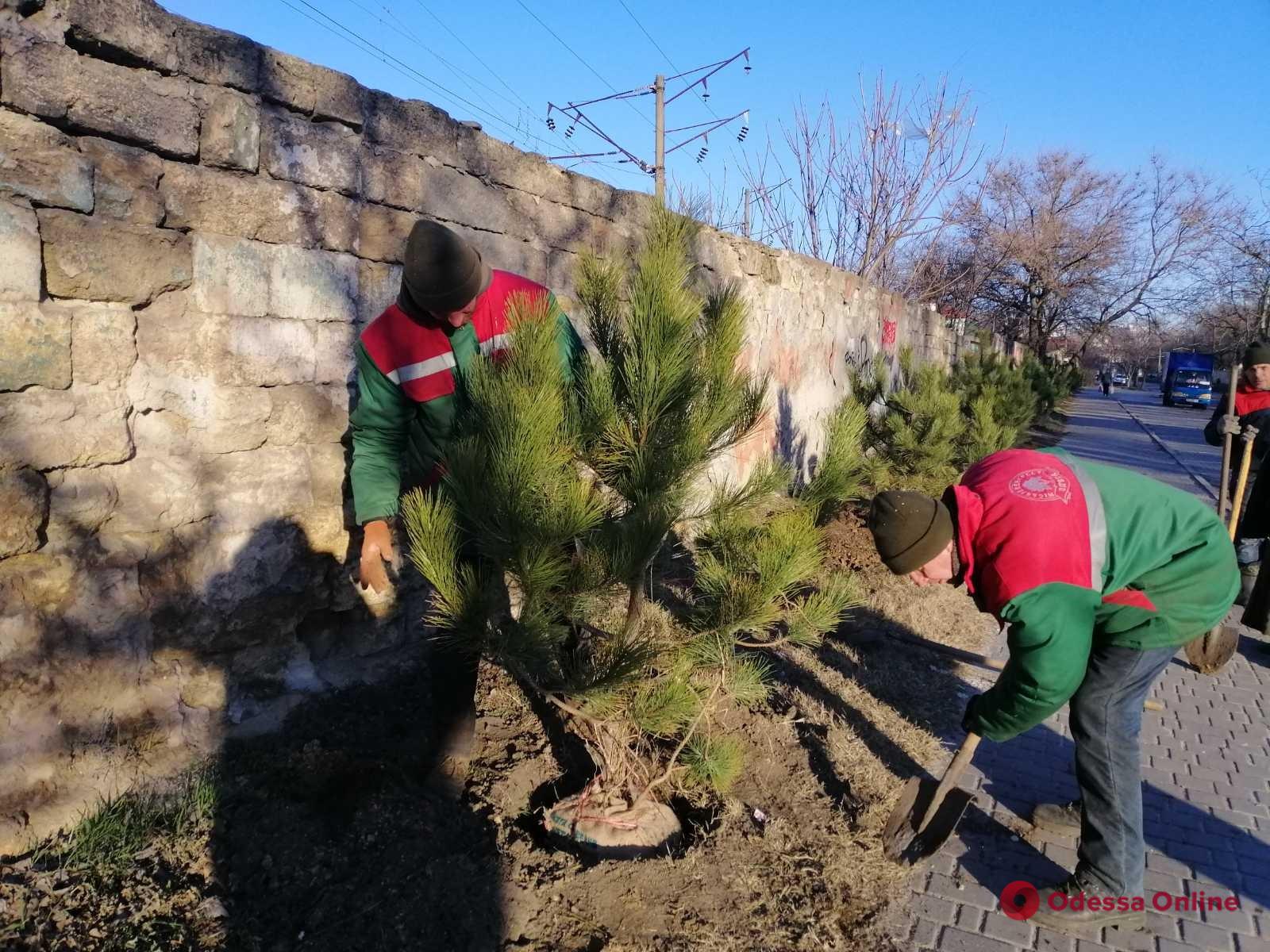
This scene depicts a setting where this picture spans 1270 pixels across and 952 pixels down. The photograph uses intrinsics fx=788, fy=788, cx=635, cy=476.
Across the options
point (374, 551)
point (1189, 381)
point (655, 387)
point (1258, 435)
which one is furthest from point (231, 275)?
point (1189, 381)

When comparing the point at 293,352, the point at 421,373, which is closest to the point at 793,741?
the point at 421,373

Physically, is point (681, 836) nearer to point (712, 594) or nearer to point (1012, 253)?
point (712, 594)

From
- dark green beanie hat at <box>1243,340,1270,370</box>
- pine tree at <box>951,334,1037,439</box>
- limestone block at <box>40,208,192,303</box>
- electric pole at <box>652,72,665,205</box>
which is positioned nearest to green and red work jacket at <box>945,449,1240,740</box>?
limestone block at <box>40,208,192,303</box>

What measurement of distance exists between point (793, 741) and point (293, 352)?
2.36 m

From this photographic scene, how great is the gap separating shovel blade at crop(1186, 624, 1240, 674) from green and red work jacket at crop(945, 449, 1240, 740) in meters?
2.00

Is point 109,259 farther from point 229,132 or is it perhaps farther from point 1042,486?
point 1042,486

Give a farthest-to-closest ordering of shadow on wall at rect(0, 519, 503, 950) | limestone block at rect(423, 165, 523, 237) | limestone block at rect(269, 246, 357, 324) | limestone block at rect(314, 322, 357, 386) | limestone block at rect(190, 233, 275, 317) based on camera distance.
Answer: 1. limestone block at rect(423, 165, 523, 237)
2. limestone block at rect(314, 322, 357, 386)
3. limestone block at rect(269, 246, 357, 324)
4. limestone block at rect(190, 233, 275, 317)
5. shadow on wall at rect(0, 519, 503, 950)

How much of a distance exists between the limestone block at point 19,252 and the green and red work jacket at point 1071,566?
2478 millimetres

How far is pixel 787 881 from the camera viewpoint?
2.33 m

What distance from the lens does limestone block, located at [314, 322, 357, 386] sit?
277cm

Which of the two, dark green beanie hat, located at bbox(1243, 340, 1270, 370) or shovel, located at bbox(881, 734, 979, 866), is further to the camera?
dark green beanie hat, located at bbox(1243, 340, 1270, 370)

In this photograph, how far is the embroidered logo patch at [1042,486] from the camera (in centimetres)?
205

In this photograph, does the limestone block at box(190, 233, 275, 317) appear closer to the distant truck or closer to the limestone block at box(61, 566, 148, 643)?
the limestone block at box(61, 566, 148, 643)

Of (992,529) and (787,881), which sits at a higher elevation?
(992,529)
